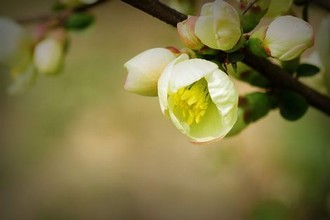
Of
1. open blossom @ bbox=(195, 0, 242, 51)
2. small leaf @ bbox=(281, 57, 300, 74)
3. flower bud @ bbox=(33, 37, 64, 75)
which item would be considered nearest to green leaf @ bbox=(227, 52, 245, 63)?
open blossom @ bbox=(195, 0, 242, 51)

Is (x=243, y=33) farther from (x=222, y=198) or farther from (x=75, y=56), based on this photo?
(x=75, y=56)

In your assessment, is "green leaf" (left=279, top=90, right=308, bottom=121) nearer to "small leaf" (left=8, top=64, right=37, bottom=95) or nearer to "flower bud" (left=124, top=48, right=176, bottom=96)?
"flower bud" (left=124, top=48, right=176, bottom=96)

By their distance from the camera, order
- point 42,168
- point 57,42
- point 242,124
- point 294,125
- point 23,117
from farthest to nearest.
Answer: point 23,117 → point 42,168 → point 294,125 → point 57,42 → point 242,124

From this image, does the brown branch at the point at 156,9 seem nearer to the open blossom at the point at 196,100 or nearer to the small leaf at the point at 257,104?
the open blossom at the point at 196,100

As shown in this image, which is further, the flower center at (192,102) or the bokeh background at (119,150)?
the bokeh background at (119,150)

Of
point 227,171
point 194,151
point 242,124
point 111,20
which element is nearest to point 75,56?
point 111,20

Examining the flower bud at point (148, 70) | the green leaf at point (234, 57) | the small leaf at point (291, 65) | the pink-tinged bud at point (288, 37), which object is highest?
the pink-tinged bud at point (288, 37)

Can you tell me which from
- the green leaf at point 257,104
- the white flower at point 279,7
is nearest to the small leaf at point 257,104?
the green leaf at point 257,104
